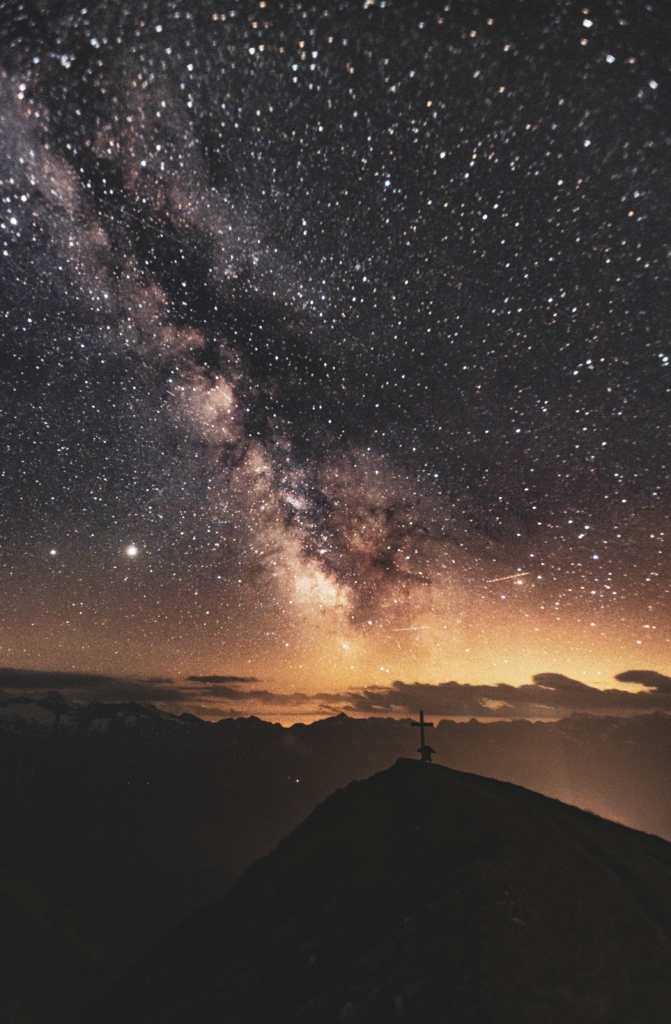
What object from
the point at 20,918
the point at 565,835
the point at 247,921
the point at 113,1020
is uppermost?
the point at 565,835

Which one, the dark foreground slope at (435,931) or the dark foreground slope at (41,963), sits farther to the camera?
the dark foreground slope at (41,963)

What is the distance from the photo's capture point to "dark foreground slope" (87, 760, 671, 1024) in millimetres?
11070

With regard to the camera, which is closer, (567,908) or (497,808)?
(567,908)

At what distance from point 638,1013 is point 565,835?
8766mm

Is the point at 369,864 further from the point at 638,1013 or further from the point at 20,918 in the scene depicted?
the point at 20,918

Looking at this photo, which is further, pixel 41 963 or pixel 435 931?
pixel 41 963

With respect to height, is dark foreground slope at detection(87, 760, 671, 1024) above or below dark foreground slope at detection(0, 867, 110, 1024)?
above

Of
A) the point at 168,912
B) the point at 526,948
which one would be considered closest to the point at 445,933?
the point at 526,948

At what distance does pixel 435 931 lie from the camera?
12883mm

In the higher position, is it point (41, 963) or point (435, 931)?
point (435, 931)

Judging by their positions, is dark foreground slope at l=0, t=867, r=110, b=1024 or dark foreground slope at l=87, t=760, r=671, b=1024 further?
dark foreground slope at l=0, t=867, r=110, b=1024

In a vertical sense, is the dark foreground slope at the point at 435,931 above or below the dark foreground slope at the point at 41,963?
above

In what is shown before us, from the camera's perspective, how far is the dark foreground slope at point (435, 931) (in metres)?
11.1

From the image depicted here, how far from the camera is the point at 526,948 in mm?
11984
